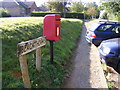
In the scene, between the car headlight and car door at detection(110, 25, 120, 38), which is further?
car door at detection(110, 25, 120, 38)

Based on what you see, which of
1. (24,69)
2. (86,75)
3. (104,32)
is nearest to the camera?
(24,69)

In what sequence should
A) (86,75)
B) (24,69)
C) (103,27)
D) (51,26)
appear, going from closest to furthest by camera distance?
1. (24,69)
2. (51,26)
3. (86,75)
4. (103,27)

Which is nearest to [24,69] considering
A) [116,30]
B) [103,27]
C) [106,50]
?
[106,50]

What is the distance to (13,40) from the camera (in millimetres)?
4379

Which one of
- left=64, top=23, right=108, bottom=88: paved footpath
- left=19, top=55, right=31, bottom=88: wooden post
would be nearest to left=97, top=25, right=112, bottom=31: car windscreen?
left=64, top=23, right=108, bottom=88: paved footpath

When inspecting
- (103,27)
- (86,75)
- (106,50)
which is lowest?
(86,75)

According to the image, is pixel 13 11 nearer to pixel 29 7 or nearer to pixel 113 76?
pixel 29 7

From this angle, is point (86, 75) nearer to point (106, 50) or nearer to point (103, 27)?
point (106, 50)

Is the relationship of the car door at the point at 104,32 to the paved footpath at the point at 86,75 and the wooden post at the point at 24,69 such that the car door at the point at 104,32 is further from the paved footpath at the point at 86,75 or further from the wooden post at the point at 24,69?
the wooden post at the point at 24,69

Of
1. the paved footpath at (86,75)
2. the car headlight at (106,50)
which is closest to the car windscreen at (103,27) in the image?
the paved footpath at (86,75)

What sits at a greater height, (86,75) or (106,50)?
(106,50)

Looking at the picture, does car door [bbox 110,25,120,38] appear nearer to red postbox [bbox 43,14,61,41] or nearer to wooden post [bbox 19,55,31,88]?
red postbox [bbox 43,14,61,41]

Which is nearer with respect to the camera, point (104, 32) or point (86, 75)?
point (86, 75)

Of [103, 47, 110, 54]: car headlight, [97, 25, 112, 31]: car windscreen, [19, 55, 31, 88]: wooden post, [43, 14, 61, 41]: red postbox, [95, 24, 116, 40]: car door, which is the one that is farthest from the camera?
[97, 25, 112, 31]: car windscreen
